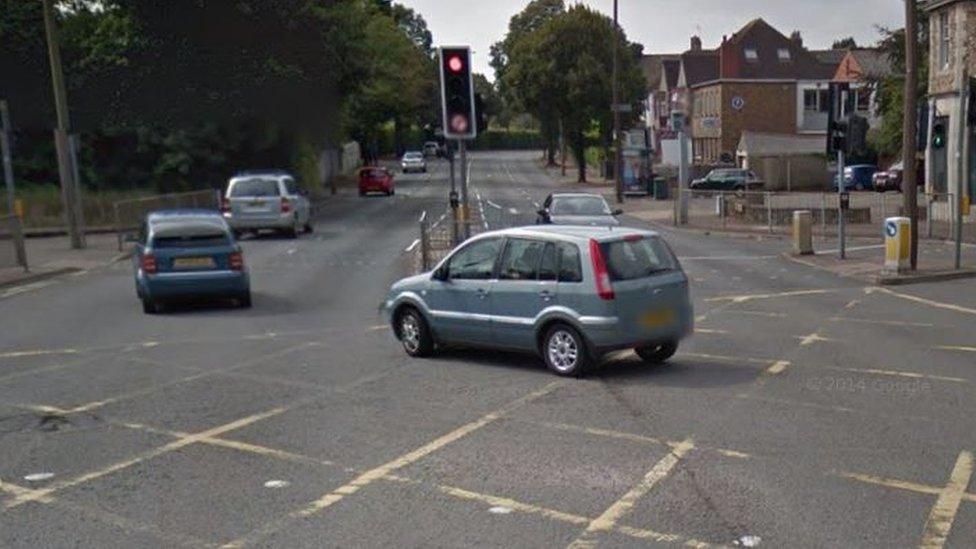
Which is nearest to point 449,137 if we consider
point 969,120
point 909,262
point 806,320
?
point 806,320

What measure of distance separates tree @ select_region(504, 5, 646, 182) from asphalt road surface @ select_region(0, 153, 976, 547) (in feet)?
175

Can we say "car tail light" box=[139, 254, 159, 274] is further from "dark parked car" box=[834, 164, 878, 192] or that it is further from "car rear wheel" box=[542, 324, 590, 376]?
"dark parked car" box=[834, 164, 878, 192]

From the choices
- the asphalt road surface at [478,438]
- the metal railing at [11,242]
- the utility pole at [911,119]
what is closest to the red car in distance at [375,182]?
the metal railing at [11,242]

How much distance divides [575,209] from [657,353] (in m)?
14.8

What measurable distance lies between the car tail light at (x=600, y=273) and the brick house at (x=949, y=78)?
83.2 feet

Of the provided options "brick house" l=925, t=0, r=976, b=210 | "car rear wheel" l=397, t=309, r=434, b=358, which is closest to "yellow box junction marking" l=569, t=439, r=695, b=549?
"car rear wheel" l=397, t=309, r=434, b=358

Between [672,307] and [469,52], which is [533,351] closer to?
[672,307]

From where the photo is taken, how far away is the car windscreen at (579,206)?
2662cm

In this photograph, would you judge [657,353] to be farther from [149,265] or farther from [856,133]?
[856,133]

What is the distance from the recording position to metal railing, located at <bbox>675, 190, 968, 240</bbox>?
33094mm

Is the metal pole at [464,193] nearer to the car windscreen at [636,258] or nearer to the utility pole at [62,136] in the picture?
the car windscreen at [636,258]

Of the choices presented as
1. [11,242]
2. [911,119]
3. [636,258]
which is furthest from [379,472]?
[11,242]

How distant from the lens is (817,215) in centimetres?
3644

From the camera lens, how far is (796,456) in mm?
8109
